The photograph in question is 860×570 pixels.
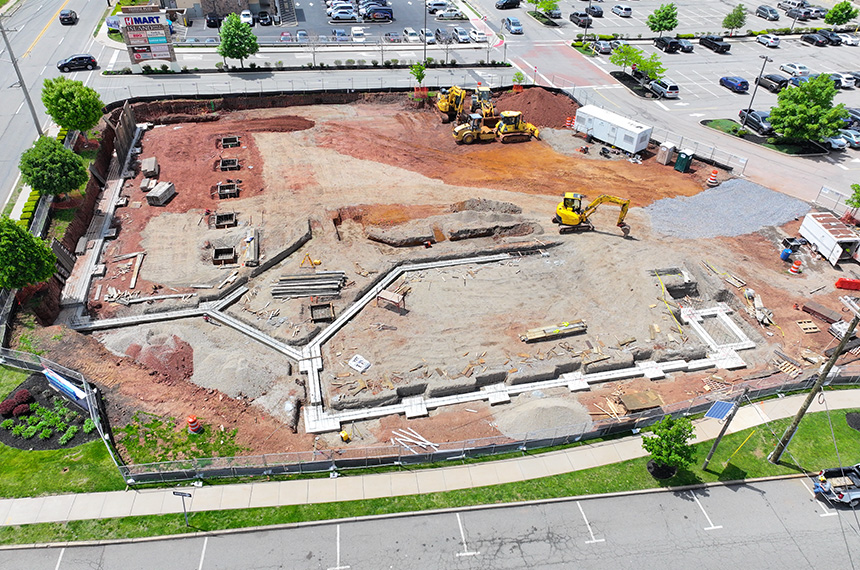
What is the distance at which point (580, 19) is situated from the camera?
84.2 m

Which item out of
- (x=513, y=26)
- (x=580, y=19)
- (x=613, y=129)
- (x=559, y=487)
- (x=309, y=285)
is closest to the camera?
(x=559, y=487)

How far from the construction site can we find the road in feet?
14.7

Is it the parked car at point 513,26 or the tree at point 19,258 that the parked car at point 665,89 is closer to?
the parked car at point 513,26

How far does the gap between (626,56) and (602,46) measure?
37.3ft

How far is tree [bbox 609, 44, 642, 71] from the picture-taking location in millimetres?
66125

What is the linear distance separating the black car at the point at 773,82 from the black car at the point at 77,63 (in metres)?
77.4

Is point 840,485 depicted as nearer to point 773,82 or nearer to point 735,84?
point 735,84

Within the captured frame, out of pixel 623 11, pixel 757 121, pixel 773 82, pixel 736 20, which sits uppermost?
pixel 736 20

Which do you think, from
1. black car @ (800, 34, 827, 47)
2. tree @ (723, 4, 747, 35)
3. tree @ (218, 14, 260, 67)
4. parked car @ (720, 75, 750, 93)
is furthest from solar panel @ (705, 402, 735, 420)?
black car @ (800, 34, 827, 47)

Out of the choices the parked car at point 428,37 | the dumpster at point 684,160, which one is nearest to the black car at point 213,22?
the parked car at point 428,37

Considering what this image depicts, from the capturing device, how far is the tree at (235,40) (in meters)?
62.9

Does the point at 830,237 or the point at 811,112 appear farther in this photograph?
the point at 811,112

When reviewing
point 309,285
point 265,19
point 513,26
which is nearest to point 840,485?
point 309,285

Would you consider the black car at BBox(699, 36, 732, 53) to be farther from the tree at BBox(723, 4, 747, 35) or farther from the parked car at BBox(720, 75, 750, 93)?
the parked car at BBox(720, 75, 750, 93)
